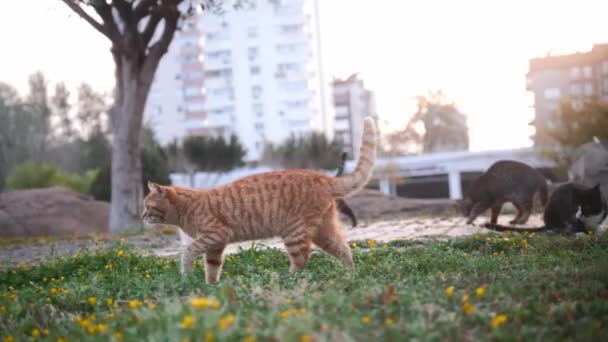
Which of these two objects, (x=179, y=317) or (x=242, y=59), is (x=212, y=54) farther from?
(x=179, y=317)

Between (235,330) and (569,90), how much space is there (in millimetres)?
25354

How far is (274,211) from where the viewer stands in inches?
272

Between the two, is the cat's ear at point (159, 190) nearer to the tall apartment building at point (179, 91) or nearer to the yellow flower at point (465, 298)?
the yellow flower at point (465, 298)

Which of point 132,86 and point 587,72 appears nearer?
point 132,86

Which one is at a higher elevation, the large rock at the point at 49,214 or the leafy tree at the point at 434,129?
the leafy tree at the point at 434,129

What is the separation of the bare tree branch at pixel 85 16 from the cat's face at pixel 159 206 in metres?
9.83

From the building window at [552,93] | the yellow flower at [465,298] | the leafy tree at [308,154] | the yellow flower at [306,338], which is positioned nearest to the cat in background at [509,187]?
the yellow flower at [465,298]

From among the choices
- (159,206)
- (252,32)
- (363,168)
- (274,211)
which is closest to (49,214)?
(159,206)

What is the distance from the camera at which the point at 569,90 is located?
86.2ft

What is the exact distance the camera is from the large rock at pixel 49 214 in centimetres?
1870

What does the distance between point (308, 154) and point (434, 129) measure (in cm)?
1769

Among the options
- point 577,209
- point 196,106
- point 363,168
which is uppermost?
point 196,106

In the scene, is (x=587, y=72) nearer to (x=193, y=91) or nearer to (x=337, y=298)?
(x=337, y=298)

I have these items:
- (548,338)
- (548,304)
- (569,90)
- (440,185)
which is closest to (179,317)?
(548,338)
